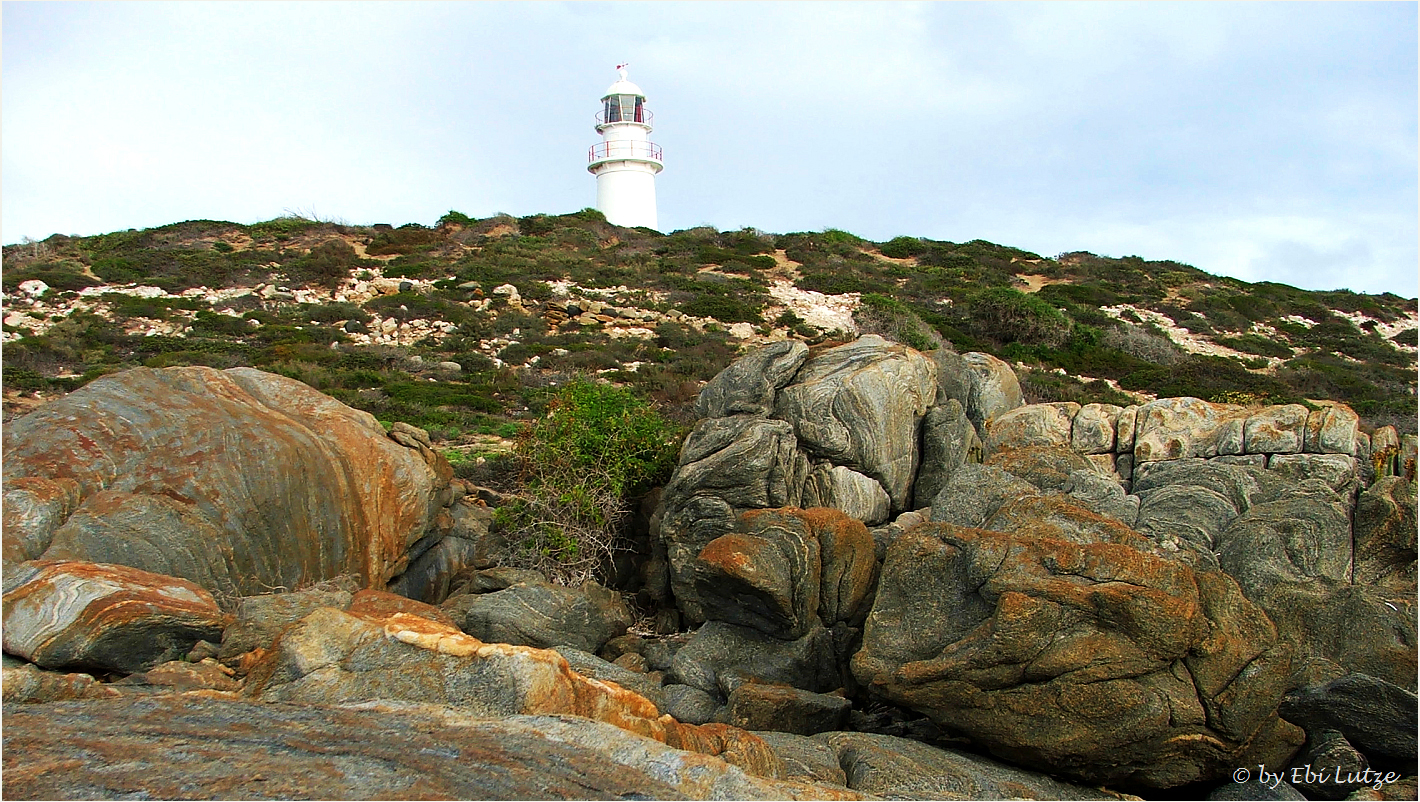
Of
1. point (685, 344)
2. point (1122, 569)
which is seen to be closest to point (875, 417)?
point (1122, 569)

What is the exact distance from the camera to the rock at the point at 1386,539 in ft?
29.4

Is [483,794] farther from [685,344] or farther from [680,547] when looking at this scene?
[685,344]

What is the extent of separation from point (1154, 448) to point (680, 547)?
19.5 feet

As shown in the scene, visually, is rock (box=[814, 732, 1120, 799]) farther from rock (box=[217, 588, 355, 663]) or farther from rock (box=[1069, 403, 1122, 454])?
rock (box=[1069, 403, 1122, 454])

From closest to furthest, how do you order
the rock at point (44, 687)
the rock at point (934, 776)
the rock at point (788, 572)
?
the rock at point (44, 687) < the rock at point (934, 776) < the rock at point (788, 572)

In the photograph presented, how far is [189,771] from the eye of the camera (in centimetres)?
459

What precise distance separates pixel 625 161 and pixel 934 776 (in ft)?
158

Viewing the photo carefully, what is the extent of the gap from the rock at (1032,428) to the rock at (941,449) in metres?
0.33

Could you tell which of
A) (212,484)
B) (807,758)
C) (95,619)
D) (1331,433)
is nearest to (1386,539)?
(1331,433)

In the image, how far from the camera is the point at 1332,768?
273 inches

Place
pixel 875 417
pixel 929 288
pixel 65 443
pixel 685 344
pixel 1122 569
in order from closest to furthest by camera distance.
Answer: pixel 1122 569 < pixel 65 443 < pixel 875 417 < pixel 685 344 < pixel 929 288

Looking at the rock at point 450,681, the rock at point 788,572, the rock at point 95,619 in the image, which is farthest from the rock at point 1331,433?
the rock at point 95,619

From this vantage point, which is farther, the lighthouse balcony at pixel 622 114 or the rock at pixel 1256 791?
the lighthouse balcony at pixel 622 114

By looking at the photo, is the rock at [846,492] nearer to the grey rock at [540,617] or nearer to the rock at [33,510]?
the grey rock at [540,617]
